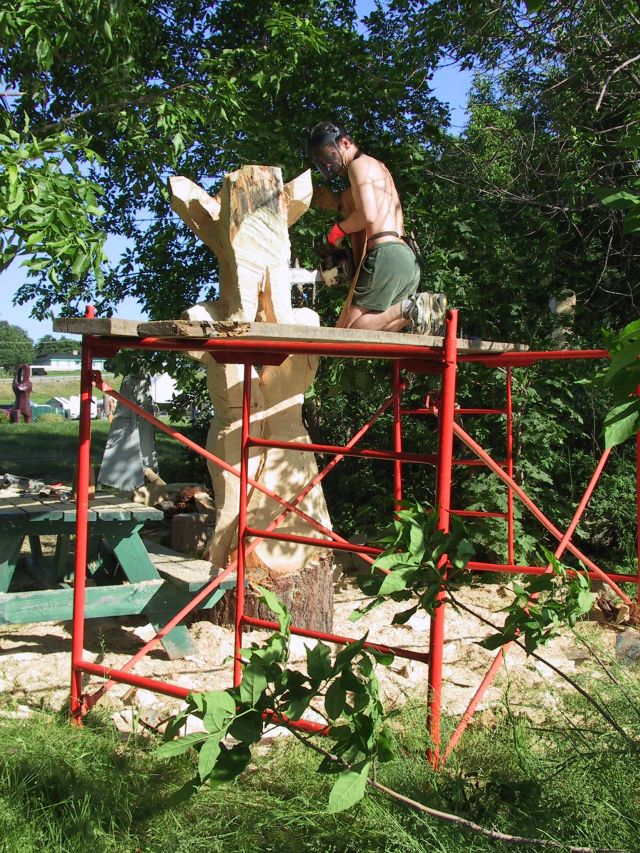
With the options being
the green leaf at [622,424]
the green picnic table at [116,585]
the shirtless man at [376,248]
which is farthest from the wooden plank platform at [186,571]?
the green leaf at [622,424]

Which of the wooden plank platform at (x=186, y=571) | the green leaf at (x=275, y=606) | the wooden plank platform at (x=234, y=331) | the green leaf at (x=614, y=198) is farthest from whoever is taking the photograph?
the wooden plank platform at (x=186, y=571)

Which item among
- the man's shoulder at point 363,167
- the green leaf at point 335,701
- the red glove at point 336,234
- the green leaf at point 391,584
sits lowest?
the green leaf at point 335,701

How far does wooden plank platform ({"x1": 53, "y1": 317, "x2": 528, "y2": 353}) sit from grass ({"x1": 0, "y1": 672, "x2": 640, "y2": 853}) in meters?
1.36

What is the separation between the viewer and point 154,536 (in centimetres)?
734

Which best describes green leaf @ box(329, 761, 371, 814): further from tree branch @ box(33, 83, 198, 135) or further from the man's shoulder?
tree branch @ box(33, 83, 198, 135)

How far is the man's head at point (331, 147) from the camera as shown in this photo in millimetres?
3936

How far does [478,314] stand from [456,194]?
1.05m

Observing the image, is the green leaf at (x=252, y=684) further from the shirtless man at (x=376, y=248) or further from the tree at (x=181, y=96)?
the tree at (x=181, y=96)

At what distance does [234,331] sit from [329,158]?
1.54 metres

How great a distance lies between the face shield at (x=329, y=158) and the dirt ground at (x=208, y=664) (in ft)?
7.10

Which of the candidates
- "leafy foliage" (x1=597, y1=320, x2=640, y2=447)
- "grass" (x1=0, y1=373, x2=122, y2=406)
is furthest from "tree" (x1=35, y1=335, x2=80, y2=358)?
"leafy foliage" (x1=597, y1=320, x2=640, y2=447)

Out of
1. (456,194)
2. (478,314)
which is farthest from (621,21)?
(478,314)

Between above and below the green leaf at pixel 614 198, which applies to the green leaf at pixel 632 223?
below

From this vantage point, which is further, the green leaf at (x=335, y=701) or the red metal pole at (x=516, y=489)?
the red metal pole at (x=516, y=489)
